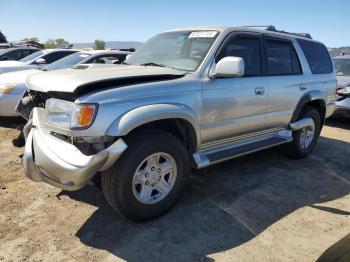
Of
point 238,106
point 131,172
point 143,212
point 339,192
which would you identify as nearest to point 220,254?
point 143,212

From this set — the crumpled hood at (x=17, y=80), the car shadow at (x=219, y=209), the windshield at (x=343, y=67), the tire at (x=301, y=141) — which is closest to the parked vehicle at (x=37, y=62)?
→ the crumpled hood at (x=17, y=80)

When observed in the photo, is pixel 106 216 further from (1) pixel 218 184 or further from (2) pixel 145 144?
(1) pixel 218 184

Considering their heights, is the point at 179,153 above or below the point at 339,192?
above

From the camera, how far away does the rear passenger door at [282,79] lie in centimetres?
486

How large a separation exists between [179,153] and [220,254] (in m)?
1.02

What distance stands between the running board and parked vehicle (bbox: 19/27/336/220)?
1cm

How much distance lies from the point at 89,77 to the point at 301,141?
3685 mm

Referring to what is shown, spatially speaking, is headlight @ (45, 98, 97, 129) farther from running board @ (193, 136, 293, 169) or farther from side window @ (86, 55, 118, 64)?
side window @ (86, 55, 118, 64)

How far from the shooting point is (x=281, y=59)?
5.15 m

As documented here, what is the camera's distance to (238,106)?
4.29 metres

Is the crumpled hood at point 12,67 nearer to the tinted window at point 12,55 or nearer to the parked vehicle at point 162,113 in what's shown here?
the tinted window at point 12,55

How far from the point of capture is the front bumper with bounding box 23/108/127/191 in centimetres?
302

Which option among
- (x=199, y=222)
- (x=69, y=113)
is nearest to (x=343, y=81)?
(x=199, y=222)

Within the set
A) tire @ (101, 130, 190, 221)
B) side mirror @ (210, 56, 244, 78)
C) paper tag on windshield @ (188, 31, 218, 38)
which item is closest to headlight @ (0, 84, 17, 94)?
paper tag on windshield @ (188, 31, 218, 38)
